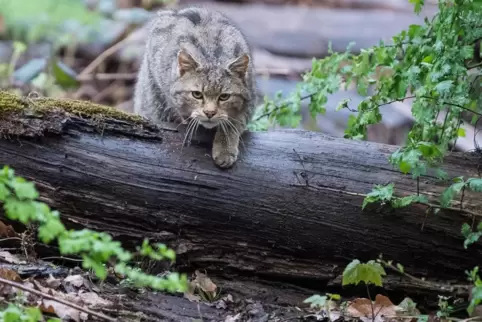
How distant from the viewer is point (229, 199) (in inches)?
154

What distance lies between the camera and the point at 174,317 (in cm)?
354

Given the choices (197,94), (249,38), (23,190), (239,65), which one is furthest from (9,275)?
(249,38)

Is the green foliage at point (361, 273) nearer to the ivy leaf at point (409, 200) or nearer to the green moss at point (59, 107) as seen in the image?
the ivy leaf at point (409, 200)

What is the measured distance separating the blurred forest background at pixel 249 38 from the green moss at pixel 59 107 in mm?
3462

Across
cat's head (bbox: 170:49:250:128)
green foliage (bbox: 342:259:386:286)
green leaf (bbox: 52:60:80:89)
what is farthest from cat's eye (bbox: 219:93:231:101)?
green leaf (bbox: 52:60:80:89)

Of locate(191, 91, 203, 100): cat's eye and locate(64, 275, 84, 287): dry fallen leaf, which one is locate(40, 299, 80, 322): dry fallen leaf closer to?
locate(64, 275, 84, 287): dry fallen leaf

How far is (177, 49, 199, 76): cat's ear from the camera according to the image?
14.0ft

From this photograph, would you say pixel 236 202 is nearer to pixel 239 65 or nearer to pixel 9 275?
pixel 239 65

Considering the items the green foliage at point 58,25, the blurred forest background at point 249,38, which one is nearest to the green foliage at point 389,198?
the blurred forest background at point 249,38

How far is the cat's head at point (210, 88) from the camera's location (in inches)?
168

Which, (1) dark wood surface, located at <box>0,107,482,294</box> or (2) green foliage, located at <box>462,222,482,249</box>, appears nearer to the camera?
(2) green foliage, located at <box>462,222,482,249</box>

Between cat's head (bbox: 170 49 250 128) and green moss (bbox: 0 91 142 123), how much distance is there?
1.35 ft

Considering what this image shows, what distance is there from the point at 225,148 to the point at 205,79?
1.79 ft

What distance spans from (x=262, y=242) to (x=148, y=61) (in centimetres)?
181
